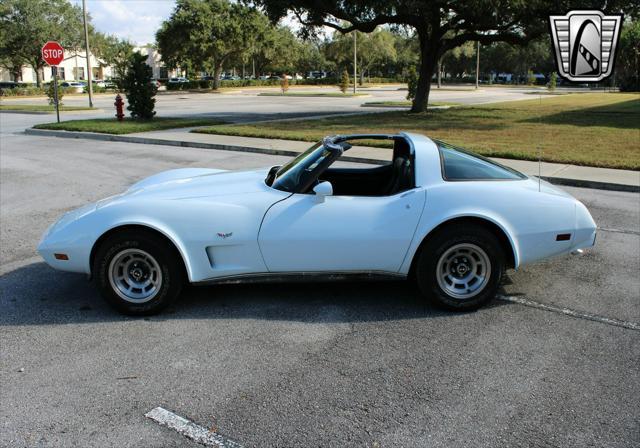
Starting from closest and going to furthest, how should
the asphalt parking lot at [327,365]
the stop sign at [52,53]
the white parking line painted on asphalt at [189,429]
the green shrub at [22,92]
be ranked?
1. the white parking line painted on asphalt at [189,429]
2. the asphalt parking lot at [327,365]
3. the stop sign at [52,53]
4. the green shrub at [22,92]

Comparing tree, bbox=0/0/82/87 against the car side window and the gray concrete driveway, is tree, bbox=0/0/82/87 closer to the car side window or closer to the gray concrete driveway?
the gray concrete driveway

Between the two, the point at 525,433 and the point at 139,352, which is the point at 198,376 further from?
the point at 525,433

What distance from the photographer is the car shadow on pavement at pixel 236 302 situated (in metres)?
4.48

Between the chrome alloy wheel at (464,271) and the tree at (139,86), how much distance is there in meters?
19.0

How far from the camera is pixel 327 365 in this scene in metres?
3.72

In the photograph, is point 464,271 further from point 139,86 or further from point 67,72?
point 67,72

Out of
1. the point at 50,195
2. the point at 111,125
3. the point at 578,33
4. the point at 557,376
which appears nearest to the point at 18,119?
the point at 111,125

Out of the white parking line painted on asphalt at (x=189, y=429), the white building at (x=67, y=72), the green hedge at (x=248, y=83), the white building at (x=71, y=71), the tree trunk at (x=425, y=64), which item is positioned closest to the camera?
the white parking line painted on asphalt at (x=189, y=429)

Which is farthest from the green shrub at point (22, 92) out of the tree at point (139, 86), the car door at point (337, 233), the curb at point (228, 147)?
the car door at point (337, 233)

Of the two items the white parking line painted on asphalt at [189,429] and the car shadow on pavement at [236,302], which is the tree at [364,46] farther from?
the white parking line painted on asphalt at [189,429]

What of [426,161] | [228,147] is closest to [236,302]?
[426,161]

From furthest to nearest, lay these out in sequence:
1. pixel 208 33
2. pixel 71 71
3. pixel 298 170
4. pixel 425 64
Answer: pixel 71 71 → pixel 208 33 → pixel 425 64 → pixel 298 170

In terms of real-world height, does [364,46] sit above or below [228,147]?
above

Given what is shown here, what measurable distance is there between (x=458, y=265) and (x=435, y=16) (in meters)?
21.7
